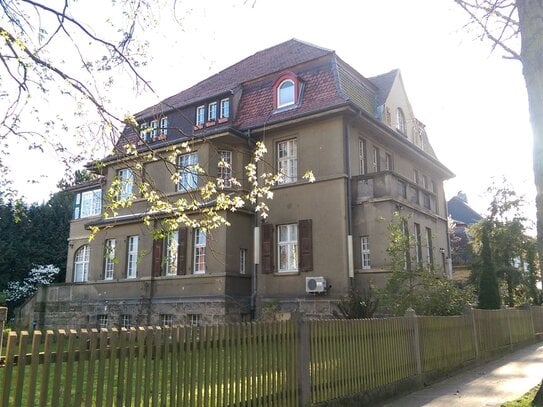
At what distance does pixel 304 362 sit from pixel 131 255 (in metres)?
17.6

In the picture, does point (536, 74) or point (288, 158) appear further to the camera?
point (288, 158)

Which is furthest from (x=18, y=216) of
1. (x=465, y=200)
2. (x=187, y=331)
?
(x=465, y=200)

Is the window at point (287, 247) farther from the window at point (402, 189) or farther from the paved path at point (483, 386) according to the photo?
the paved path at point (483, 386)

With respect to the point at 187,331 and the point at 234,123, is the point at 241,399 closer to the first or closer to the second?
the point at 187,331

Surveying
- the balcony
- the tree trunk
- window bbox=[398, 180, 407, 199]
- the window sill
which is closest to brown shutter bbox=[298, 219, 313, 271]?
the window sill

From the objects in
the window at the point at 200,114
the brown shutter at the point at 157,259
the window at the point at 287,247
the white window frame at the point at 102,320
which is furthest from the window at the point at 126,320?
the window at the point at 200,114

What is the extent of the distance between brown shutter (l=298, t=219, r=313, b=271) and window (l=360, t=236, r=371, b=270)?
188 centimetres

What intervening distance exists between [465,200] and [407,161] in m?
39.4

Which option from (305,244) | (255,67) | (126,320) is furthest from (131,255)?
(255,67)

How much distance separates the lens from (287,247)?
19938 mm

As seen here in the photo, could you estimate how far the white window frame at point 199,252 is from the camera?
2061 centimetres

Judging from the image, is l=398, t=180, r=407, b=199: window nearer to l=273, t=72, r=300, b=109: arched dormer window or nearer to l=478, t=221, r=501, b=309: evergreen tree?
l=273, t=72, r=300, b=109: arched dormer window

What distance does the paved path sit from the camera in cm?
852

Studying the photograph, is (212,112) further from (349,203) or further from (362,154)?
(349,203)
